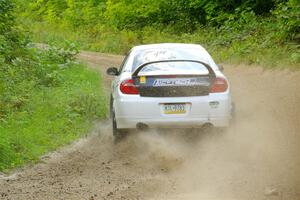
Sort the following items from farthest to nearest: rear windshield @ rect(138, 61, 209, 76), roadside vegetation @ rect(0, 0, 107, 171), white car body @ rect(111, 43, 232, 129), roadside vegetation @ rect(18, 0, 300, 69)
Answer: roadside vegetation @ rect(18, 0, 300, 69), roadside vegetation @ rect(0, 0, 107, 171), rear windshield @ rect(138, 61, 209, 76), white car body @ rect(111, 43, 232, 129)

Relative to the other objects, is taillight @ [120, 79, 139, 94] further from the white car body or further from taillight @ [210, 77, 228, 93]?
taillight @ [210, 77, 228, 93]

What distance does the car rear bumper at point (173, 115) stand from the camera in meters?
9.22

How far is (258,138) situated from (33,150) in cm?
363

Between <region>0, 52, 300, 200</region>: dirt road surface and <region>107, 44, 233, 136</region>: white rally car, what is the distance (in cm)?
46

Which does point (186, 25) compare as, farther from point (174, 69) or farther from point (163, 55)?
point (174, 69)

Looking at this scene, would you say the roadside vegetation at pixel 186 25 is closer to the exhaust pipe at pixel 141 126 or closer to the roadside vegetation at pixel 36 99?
the roadside vegetation at pixel 36 99

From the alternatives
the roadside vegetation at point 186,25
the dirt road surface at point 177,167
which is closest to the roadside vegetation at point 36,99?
the dirt road surface at point 177,167

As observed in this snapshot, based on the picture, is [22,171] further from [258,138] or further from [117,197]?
[258,138]

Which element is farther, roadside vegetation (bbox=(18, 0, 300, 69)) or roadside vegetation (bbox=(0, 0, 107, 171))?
roadside vegetation (bbox=(18, 0, 300, 69))

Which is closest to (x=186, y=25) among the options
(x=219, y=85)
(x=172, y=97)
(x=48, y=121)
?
(x=48, y=121)

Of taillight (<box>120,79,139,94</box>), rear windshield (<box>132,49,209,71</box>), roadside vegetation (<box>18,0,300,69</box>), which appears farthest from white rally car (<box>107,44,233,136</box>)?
roadside vegetation (<box>18,0,300,69</box>)

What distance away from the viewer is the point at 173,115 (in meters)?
9.20

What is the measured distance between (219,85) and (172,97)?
31.0 inches

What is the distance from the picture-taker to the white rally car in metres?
9.23
